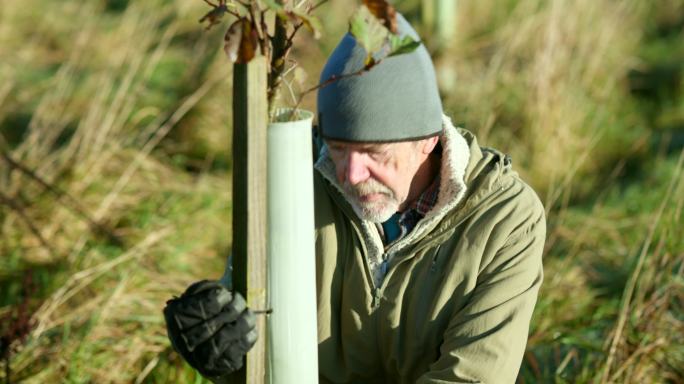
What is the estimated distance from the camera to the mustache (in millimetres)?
2406

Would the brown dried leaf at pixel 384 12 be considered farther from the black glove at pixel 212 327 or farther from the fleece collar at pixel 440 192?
the fleece collar at pixel 440 192

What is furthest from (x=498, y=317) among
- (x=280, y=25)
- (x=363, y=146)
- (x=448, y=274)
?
(x=280, y=25)

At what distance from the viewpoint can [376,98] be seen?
7.36ft

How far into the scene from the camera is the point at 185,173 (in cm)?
509

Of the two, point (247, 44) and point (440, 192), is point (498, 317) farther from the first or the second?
point (247, 44)

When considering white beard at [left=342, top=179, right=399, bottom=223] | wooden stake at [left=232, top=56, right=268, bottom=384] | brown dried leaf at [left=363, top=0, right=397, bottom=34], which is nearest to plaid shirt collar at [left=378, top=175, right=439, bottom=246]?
white beard at [left=342, top=179, right=399, bottom=223]

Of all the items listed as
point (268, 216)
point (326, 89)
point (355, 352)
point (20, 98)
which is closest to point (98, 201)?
point (20, 98)

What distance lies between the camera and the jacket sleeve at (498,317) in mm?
2396

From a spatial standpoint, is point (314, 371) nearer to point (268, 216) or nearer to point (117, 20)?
point (268, 216)

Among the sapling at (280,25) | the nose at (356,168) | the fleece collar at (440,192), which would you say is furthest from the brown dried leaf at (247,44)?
the fleece collar at (440,192)

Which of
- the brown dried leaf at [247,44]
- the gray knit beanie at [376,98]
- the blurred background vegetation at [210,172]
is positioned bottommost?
the blurred background vegetation at [210,172]

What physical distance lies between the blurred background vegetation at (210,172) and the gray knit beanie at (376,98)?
4.05 ft

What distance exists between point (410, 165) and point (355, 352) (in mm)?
604

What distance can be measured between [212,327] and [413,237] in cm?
83
